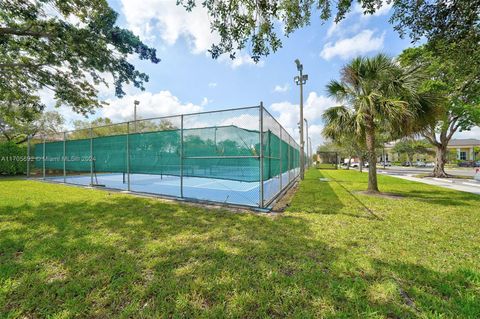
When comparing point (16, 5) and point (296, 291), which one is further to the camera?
point (16, 5)

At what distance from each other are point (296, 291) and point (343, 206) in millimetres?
4211

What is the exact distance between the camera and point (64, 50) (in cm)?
659

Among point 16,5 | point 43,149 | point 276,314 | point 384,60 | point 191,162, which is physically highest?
point 16,5

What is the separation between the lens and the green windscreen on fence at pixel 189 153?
5348 millimetres

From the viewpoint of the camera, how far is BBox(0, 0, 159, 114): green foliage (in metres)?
5.79

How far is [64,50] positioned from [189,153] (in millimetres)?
5478

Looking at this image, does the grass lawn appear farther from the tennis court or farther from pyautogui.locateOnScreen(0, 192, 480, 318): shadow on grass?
the tennis court

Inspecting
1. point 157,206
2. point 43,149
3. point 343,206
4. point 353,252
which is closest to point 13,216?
Answer: point 157,206

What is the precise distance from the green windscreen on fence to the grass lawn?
5.11ft

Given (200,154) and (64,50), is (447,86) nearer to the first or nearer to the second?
(200,154)

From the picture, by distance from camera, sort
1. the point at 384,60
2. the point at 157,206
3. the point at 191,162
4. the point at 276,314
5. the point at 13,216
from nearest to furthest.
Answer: the point at 276,314, the point at 13,216, the point at 157,206, the point at 191,162, the point at 384,60

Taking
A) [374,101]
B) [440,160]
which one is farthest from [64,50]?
[440,160]

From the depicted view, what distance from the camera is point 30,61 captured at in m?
7.24

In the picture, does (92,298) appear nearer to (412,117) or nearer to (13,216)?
(13,216)
